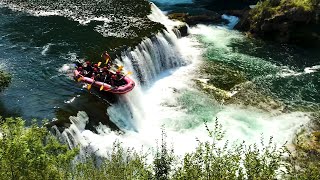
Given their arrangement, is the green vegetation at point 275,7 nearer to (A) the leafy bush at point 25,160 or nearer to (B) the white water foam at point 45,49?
(B) the white water foam at point 45,49

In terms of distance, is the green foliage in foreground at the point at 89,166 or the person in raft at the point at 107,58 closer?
the green foliage in foreground at the point at 89,166

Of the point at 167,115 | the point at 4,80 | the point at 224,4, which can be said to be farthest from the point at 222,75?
the point at 224,4

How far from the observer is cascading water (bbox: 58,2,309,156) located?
22.1 metres

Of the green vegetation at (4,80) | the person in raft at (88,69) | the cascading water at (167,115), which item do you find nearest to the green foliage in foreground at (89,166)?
the cascading water at (167,115)

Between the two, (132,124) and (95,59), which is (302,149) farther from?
(95,59)

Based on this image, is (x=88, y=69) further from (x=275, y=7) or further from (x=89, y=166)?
(x=275, y=7)

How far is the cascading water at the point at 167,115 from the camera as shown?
2209 cm

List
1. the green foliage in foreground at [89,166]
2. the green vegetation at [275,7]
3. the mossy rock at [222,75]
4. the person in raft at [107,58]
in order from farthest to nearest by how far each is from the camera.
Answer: the green vegetation at [275,7] → the mossy rock at [222,75] → the person in raft at [107,58] → the green foliage in foreground at [89,166]

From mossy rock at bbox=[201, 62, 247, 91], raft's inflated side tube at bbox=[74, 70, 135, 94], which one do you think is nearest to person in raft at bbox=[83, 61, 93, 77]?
raft's inflated side tube at bbox=[74, 70, 135, 94]

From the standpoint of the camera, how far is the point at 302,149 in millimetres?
22062

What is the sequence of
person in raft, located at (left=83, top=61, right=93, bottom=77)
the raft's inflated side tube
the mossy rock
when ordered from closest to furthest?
the raft's inflated side tube, person in raft, located at (left=83, top=61, right=93, bottom=77), the mossy rock

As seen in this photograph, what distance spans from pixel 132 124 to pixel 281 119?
28.0 feet

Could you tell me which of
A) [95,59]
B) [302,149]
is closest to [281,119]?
[302,149]

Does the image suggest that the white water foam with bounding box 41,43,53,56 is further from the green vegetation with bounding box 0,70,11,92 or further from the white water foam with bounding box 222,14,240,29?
the white water foam with bounding box 222,14,240,29
